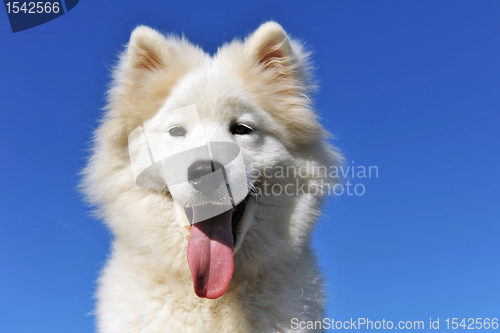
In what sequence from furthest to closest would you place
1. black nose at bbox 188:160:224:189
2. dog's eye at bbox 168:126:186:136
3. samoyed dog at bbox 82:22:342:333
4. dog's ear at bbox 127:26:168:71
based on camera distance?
dog's ear at bbox 127:26:168:71 < dog's eye at bbox 168:126:186:136 < samoyed dog at bbox 82:22:342:333 < black nose at bbox 188:160:224:189

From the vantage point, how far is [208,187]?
398cm

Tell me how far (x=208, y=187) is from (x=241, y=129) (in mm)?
725

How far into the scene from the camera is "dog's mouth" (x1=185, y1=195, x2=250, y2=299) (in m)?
3.96

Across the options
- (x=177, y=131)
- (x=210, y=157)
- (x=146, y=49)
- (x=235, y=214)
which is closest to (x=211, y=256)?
(x=235, y=214)

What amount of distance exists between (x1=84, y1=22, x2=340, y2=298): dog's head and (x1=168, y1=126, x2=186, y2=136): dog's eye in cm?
1

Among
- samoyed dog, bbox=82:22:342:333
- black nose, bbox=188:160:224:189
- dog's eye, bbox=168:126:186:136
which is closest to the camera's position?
black nose, bbox=188:160:224:189

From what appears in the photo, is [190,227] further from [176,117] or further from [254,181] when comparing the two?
[176,117]

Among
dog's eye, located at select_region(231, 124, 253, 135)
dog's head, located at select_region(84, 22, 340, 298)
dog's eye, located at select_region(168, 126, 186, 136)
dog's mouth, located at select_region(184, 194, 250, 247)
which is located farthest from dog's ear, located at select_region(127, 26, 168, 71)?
dog's mouth, located at select_region(184, 194, 250, 247)

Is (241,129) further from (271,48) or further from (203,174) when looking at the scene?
(271,48)

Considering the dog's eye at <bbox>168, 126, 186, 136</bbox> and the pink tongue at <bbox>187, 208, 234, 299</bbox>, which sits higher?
the dog's eye at <bbox>168, 126, 186, 136</bbox>

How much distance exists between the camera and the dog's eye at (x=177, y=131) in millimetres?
4352

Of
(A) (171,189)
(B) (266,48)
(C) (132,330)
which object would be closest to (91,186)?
(A) (171,189)

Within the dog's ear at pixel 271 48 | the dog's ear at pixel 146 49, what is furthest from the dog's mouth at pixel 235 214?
the dog's ear at pixel 146 49

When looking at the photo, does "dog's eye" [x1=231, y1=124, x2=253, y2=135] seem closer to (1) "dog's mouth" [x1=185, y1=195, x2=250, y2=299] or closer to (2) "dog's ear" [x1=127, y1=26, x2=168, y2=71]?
(1) "dog's mouth" [x1=185, y1=195, x2=250, y2=299]
